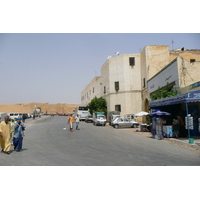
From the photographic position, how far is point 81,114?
45.8 m

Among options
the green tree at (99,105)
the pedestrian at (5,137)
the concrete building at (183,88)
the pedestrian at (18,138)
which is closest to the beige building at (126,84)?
the green tree at (99,105)

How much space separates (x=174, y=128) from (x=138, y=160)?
8.13 meters

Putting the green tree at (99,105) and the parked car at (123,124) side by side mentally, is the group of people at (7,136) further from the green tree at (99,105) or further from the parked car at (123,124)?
the green tree at (99,105)

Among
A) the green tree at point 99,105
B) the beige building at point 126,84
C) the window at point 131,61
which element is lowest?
the green tree at point 99,105

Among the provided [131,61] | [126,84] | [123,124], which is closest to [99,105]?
[126,84]

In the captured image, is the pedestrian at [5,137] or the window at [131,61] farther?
the window at [131,61]

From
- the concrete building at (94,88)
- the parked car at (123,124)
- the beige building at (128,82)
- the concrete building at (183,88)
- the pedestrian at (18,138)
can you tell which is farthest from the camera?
the concrete building at (94,88)

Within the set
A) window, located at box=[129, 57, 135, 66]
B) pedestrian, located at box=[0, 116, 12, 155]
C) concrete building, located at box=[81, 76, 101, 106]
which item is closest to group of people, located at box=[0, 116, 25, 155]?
pedestrian, located at box=[0, 116, 12, 155]

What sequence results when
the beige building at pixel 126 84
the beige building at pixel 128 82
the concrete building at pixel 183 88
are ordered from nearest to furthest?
the concrete building at pixel 183 88
the beige building at pixel 128 82
the beige building at pixel 126 84

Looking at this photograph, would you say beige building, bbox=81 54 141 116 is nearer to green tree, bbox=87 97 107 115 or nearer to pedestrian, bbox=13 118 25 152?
green tree, bbox=87 97 107 115

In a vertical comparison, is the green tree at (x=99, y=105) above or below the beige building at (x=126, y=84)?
below

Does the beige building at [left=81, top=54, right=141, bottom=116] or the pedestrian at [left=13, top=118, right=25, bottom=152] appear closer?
the pedestrian at [left=13, top=118, right=25, bottom=152]

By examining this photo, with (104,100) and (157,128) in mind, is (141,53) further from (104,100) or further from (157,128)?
(157,128)

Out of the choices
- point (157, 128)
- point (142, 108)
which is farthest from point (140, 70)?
point (157, 128)
